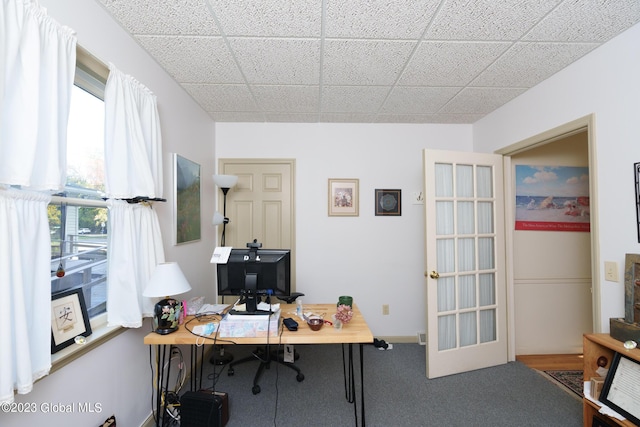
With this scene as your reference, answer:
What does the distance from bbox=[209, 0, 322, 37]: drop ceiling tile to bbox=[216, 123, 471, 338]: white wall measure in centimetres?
151

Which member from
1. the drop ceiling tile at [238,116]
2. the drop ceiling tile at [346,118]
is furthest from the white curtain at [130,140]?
the drop ceiling tile at [346,118]

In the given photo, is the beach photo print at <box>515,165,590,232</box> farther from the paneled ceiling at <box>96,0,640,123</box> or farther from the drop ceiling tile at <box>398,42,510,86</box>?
the drop ceiling tile at <box>398,42,510,86</box>

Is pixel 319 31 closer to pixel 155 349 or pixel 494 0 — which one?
pixel 494 0

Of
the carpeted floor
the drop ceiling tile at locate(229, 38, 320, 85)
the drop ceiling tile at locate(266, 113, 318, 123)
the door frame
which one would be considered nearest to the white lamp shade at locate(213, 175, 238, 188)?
the drop ceiling tile at locate(266, 113, 318, 123)

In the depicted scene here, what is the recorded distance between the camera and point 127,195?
147cm

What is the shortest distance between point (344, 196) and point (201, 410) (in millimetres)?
2344

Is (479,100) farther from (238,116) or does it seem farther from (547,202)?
(238,116)

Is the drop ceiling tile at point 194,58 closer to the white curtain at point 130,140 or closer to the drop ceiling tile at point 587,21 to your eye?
the white curtain at point 130,140

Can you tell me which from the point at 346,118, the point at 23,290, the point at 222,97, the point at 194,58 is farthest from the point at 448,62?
the point at 23,290

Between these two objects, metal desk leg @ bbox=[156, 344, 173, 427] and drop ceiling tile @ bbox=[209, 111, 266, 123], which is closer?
metal desk leg @ bbox=[156, 344, 173, 427]

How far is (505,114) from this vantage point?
2.61 m

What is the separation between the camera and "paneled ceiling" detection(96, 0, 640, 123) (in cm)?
145

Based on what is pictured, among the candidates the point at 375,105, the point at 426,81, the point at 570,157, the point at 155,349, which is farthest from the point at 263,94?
the point at 570,157

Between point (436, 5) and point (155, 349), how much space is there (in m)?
2.85
